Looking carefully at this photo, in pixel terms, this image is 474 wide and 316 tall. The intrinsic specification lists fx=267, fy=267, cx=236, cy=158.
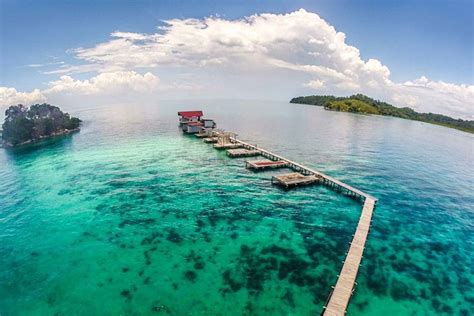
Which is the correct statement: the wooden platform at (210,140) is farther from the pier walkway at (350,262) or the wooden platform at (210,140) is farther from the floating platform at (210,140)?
the pier walkway at (350,262)

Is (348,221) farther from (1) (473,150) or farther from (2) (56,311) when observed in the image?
(1) (473,150)

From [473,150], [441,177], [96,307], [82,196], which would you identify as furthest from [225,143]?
[473,150]

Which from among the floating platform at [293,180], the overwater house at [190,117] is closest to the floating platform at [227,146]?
the floating platform at [293,180]

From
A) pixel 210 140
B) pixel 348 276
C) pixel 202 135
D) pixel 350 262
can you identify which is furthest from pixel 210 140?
pixel 348 276

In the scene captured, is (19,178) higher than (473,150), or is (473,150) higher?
(473,150)

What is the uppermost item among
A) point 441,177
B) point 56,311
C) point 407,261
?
point 441,177

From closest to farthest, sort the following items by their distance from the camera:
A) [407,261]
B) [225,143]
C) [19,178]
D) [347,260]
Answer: [347,260], [407,261], [19,178], [225,143]

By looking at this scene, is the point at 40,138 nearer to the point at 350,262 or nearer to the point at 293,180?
the point at 293,180
